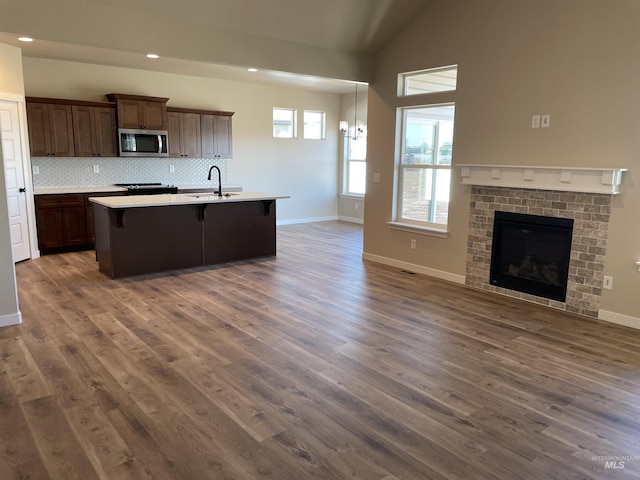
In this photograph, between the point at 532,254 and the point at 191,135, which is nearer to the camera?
the point at 532,254

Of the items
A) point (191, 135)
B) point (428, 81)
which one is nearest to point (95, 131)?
point (191, 135)

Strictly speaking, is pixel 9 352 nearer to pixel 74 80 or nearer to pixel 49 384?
pixel 49 384

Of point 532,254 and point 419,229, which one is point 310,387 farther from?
point 419,229

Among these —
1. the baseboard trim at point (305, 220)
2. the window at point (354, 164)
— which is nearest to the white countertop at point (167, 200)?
the baseboard trim at point (305, 220)

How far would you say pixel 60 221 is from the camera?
22.0ft

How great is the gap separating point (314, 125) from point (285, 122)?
2.53ft

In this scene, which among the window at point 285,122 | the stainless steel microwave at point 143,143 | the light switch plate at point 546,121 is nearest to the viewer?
the light switch plate at point 546,121

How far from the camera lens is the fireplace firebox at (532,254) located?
4.46 metres

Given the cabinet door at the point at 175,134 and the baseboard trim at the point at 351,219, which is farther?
the baseboard trim at the point at 351,219

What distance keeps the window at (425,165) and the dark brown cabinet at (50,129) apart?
4796mm

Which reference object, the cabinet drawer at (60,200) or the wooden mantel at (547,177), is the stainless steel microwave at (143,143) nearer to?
the cabinet drawer at (60,200)

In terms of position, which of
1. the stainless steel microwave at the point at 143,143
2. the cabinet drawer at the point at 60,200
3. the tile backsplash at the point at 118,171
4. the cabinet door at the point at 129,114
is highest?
the cabinet door at the point at 129,114

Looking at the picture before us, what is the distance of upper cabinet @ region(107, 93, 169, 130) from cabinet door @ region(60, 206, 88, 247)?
147 centimetres

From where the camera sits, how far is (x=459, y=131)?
5.19 m
